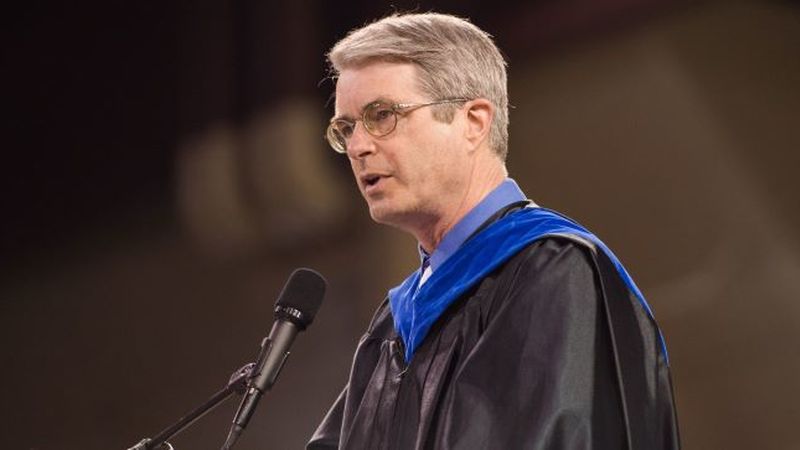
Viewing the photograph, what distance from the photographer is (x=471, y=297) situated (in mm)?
1805

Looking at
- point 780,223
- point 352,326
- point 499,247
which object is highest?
point 499,247

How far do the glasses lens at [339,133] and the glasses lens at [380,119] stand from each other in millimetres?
50

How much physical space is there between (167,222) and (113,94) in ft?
1.78

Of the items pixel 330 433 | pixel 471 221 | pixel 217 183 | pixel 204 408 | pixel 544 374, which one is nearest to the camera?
pixel 544 374

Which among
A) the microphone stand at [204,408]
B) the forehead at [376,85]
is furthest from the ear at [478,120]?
the microphone stand at [204,408]

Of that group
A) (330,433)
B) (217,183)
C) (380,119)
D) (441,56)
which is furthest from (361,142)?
(217,183)

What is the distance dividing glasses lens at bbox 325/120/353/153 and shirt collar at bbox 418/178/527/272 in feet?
0.83

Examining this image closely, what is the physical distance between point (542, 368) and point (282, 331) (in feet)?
1.63

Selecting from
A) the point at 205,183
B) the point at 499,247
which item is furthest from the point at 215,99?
the point at 499,247

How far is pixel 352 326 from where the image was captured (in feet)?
13.0

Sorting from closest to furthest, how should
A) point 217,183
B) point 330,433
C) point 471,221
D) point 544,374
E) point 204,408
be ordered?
point 544,374 → point 204,408 → point 471,221 → point 330,433 → point 217,183

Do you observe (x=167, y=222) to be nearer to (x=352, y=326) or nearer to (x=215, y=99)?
(x=215, y=99)

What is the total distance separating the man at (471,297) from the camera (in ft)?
5.27

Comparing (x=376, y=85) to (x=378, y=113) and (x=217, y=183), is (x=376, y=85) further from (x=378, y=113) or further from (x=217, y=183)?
(x=217, y=183)
